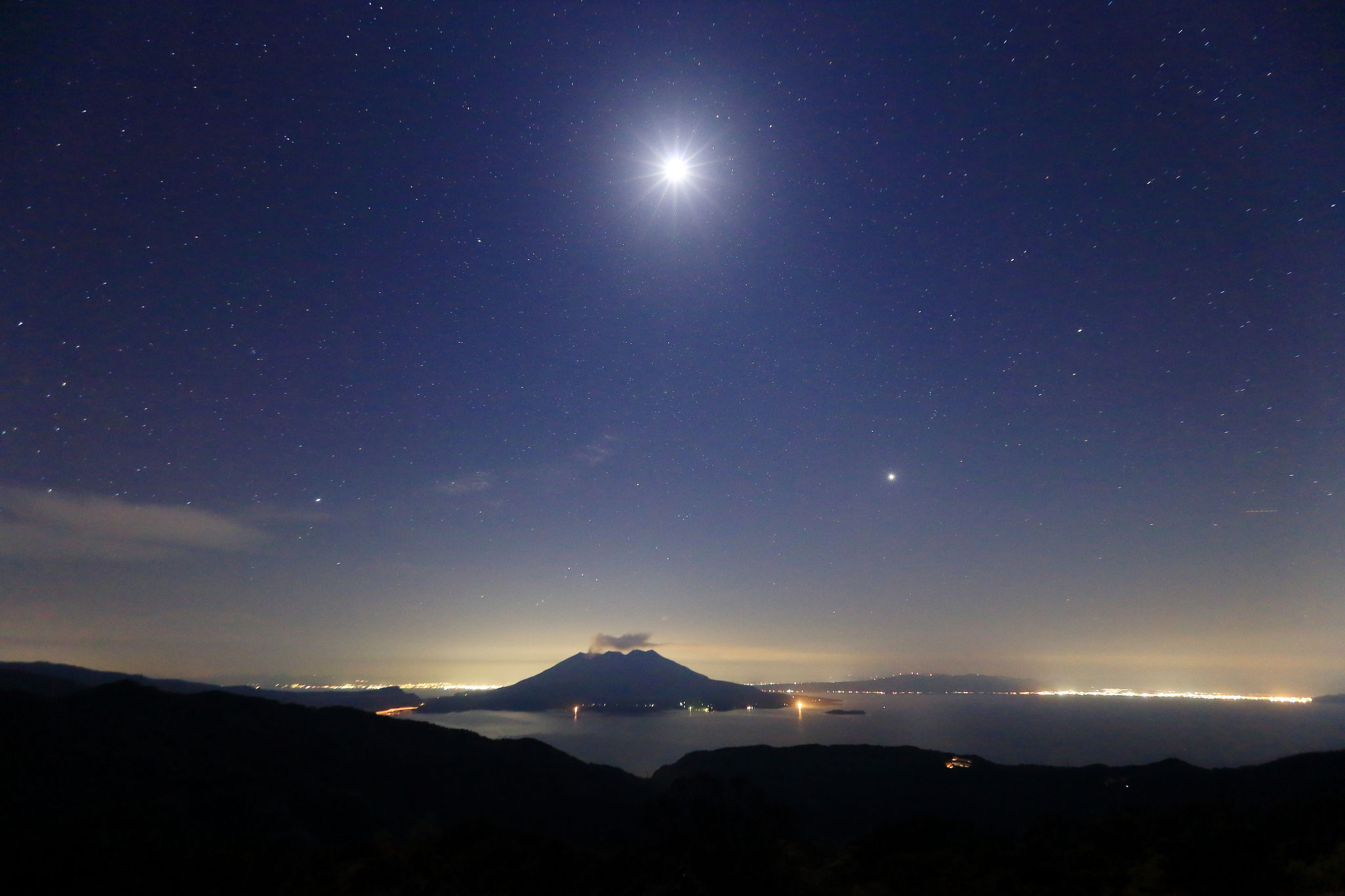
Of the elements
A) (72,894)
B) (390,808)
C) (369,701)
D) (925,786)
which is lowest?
(369,701)

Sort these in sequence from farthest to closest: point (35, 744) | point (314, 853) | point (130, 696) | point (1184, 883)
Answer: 1. point (130, 696)
2. point (35, 744)
3. point (314, 853)
4. point (1184, 883)

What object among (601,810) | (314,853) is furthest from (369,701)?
(314,853)

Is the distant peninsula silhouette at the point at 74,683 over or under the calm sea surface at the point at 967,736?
over

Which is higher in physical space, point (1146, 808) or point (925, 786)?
point (1146, 808)

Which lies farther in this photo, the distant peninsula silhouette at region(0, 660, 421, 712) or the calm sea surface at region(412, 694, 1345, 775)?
the calm sea surface at region(412, 694, 1345, 775)

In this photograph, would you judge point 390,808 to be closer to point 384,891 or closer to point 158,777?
point 158,777

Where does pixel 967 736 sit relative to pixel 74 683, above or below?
below

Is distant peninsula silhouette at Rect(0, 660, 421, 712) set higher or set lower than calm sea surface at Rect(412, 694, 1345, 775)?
higher

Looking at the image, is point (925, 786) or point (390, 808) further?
point (925, 786)

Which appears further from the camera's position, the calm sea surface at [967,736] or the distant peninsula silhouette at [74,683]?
the calm sea surface at [967,736]

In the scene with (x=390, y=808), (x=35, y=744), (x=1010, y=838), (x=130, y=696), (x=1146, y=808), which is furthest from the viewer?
(x=130, y=696)

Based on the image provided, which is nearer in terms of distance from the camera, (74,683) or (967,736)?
(74,683)
